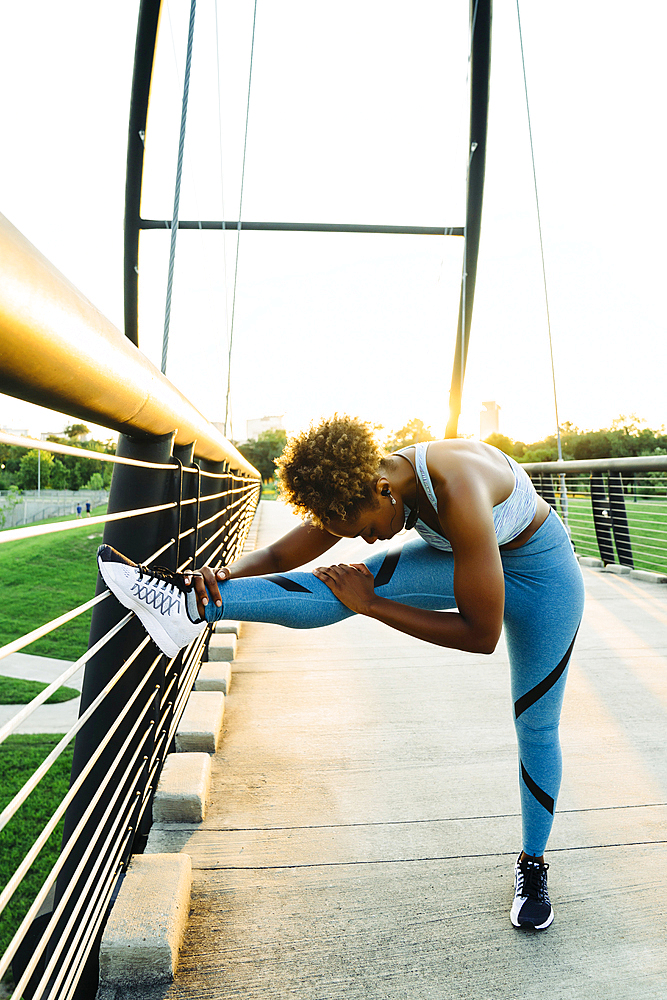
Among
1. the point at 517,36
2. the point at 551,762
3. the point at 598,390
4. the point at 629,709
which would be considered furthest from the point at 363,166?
the point at 598,390

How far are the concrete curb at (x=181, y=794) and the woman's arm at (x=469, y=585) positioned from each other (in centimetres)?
72

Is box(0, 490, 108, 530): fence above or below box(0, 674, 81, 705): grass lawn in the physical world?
above

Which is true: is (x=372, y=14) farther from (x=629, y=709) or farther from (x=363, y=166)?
(x=629, y=709)

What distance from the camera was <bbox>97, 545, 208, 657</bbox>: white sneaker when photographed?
129 cm

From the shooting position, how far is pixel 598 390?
47625 mm

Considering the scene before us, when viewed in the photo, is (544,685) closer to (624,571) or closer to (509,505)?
(509,505)

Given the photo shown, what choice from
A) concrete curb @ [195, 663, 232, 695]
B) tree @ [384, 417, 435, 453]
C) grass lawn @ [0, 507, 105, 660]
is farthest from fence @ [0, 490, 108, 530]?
concrete curb @ [195, 663, 232, 695]

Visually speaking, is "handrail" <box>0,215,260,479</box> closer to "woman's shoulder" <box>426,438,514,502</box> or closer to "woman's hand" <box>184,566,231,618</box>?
"woman's hand" <box>184,566,231,618</box>

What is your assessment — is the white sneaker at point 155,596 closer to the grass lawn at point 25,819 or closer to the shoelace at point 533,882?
the shoelace at point 533,882

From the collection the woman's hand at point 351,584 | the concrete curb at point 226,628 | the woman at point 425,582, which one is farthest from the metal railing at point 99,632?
the concrete curb at point 226,628

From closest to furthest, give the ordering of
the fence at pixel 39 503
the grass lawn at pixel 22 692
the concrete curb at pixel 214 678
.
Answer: the concrete curb at pixel 214 678
the grass lawn at pixel 22 692
the fence at pixel 39 503

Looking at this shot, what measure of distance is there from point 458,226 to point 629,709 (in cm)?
712

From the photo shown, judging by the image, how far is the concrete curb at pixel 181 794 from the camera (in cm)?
161

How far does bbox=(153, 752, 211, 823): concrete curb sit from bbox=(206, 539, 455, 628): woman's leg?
0.49 meters
